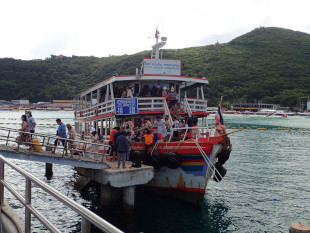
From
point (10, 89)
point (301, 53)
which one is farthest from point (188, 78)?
point (301, 53)

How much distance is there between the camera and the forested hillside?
147500mm

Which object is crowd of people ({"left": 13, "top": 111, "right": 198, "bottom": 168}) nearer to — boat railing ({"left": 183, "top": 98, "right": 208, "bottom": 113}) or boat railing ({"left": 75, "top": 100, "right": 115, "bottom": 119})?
boat railing ({"left": 183, "top": 98, "right": 208, "bottom": 113})

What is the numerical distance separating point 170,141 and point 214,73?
147 m

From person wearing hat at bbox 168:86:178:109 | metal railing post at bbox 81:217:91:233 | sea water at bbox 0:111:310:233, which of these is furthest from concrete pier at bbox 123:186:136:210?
metal railing post at bbox 81:217:91:233

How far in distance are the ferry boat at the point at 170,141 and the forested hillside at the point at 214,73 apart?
115 meters

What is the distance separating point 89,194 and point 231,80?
5619 inches

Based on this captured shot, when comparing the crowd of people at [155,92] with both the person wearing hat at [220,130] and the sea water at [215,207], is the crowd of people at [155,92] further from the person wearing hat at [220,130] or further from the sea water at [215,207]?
the sea water at [215,207]

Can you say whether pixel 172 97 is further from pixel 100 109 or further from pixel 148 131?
pixel 100 109

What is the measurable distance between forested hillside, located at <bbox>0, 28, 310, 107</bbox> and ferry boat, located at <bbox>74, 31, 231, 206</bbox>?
115m

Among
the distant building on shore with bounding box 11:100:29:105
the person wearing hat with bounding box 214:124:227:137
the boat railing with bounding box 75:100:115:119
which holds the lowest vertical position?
the person wearing hat with bounding box 214:124:227:137

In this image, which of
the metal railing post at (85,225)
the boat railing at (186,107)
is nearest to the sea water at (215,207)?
the boat railing at (186,107)

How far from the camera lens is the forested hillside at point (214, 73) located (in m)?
148

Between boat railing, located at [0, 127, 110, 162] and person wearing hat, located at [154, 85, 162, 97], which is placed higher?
person wearing hat, located at [154, 85, 162, 97]

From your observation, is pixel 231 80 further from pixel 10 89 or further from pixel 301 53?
pixel 10 89
